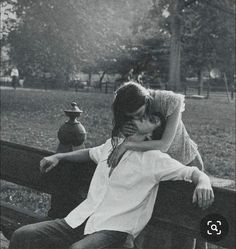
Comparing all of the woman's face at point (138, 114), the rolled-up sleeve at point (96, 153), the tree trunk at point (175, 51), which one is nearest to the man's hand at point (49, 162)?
the rolled-up sleeve at point (96, 153)

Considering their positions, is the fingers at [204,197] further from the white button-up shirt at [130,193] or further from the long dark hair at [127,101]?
the long dark hair at [127,101]

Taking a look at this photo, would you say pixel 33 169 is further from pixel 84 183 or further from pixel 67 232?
pixel 67 232

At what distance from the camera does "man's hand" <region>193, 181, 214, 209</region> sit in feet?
8.89

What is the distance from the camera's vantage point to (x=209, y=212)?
9.30 ft

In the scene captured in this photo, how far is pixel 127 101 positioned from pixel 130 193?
0.53 m

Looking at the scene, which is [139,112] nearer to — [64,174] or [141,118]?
[141,118]

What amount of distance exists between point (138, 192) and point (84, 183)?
0.72m

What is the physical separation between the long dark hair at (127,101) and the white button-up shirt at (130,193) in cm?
21

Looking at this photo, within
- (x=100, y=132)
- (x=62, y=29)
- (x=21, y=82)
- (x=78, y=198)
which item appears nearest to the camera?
(x=78, y=198)

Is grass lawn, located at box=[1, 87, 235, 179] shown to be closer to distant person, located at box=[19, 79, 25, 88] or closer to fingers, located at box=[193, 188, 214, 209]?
fingers, located at box=[193, 188, 214, 209]

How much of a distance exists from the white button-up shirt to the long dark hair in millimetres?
215

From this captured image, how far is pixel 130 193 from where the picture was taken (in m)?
3.10

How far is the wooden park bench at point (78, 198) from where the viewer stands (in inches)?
111

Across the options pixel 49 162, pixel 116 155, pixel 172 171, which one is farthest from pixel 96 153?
pixel 172 171
